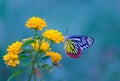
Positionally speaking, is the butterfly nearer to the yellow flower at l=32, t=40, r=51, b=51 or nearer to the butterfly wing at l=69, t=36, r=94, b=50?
the butterfly wing at l=69, t=36, r=94, b=50

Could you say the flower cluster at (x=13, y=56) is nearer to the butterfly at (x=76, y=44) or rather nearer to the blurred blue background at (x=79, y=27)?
the butterfly at (x=76, y=44)

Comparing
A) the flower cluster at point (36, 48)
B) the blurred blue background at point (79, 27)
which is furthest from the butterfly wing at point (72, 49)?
the blurred blue background at point (79, 27)

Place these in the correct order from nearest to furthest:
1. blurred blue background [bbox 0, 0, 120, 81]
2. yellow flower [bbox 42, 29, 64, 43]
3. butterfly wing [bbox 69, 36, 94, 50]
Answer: yellow flower [bbox 42, 29, 64, 43]
butterfly wing [bbox 69, 36, 94, 50]
blurred blue background [bbox 0, 0, 120, 81]

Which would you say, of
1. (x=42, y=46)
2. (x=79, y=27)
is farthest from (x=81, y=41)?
(x=79, y=27)

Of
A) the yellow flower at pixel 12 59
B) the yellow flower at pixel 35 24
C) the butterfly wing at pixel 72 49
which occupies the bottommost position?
the yellow flower at pixel 12 59

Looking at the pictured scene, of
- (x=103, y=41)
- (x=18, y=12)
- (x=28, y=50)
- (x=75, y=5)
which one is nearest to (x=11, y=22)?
(x=18, y=12)

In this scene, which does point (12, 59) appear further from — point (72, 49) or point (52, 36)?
point (72, 49)

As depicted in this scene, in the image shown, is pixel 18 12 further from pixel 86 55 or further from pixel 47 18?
pixel 86 55

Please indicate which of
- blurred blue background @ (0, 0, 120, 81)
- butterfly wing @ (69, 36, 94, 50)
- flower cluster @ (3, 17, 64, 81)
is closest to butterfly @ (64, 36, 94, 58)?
butterfly wing @ (69, 36, 94, 50)
